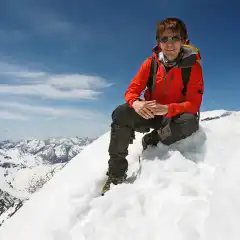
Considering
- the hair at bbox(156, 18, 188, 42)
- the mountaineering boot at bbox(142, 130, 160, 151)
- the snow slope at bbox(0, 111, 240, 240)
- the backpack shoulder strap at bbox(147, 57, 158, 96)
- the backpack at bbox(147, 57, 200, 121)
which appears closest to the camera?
the snow slope at bbox(0, 111, 240, 240)

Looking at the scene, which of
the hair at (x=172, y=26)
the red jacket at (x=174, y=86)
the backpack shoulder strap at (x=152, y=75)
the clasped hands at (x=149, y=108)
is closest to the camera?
the clasped hands at (x=149, y=108)

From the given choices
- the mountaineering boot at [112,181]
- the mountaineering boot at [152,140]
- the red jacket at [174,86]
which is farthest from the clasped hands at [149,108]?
the mountaineering boot at [112,181]

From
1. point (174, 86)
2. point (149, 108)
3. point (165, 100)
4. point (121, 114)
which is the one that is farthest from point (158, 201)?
point (174, 86)

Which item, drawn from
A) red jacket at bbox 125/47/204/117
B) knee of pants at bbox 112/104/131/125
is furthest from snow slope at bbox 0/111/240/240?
knee of pants at bbox 112/104/131/125

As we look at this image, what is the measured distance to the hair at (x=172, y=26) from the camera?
22.0ft

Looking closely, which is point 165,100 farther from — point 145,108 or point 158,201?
point 158,201

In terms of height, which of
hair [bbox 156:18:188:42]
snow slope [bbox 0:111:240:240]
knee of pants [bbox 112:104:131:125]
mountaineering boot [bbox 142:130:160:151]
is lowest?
snow slope [bbox 0:111:240:240]

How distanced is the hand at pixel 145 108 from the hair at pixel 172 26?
173 cm

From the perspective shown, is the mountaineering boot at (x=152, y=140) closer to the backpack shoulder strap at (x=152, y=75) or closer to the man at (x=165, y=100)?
the man at (x=165, y=100)

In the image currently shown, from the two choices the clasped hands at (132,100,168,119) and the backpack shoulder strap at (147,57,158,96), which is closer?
the clasped hands at (132,100,168,119)

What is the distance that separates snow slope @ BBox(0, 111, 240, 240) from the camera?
4.73 meters

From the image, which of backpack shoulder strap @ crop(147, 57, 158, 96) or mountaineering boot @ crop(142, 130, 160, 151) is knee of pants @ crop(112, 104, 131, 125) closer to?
backpack shoulder strap @ crop(147, 57, 158, 96)

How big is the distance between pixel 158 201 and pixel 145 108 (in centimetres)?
210

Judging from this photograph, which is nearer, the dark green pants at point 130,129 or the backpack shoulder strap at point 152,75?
the dark green pants at point 130,129
